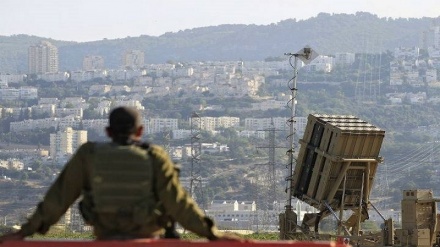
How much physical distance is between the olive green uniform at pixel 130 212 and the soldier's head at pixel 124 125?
2.1 inches

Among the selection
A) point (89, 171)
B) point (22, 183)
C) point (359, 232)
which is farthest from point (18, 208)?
point (89, 171)

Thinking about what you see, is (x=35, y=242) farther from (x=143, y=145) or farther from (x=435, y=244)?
(x=435, y=244)

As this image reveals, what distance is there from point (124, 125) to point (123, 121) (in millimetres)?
27

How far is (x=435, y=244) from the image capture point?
32156 millimetres

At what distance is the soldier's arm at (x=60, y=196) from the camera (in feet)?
30.8

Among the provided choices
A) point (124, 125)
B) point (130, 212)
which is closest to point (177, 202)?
point (130, 212)

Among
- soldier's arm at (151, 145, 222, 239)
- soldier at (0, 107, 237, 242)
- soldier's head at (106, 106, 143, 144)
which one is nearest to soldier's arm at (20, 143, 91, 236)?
soldier at (0, 107, 237, 242)

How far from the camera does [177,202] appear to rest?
931 centimetres

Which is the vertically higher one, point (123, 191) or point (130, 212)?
point (123, 191)

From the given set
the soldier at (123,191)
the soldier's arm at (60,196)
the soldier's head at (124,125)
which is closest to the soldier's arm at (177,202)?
the soldier at (123,191)

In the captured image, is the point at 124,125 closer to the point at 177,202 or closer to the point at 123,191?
the point at 123,191

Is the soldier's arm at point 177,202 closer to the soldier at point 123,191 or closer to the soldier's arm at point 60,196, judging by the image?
the soldier at point 123,191

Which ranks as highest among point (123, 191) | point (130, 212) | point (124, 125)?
point (124, 125)

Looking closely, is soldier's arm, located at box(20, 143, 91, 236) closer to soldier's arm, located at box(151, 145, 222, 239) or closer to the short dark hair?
the short dark hair
